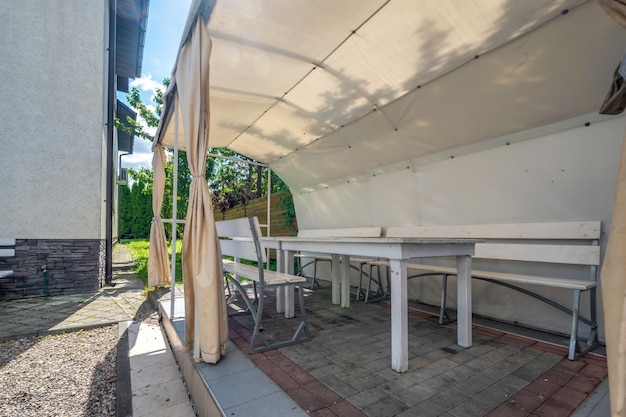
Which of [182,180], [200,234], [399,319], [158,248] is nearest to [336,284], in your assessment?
[399,319]

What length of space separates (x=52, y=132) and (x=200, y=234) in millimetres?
4899

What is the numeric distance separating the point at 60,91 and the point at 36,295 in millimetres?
3520

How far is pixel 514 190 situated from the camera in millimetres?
3170

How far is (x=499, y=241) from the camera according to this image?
331 cm

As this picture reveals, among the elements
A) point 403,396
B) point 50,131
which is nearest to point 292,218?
point 50,131

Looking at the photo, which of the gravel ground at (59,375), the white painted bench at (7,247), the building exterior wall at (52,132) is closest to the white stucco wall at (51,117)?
the building exterior wall at (52,132)

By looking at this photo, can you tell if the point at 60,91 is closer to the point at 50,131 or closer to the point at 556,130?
the point at 50,131

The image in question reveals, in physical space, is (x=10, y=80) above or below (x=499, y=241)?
above

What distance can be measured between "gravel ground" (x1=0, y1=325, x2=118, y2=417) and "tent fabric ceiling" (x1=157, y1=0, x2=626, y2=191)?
2746 mm

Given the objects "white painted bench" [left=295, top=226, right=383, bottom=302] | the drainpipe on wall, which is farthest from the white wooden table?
the drainpipe on wall

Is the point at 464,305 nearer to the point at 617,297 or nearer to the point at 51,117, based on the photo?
the point at 617,297

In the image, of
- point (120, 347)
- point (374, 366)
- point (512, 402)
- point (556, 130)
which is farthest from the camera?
point (120, 347)

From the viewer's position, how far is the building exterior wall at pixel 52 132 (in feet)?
16.3

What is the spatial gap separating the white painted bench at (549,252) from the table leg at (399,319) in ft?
3.95
